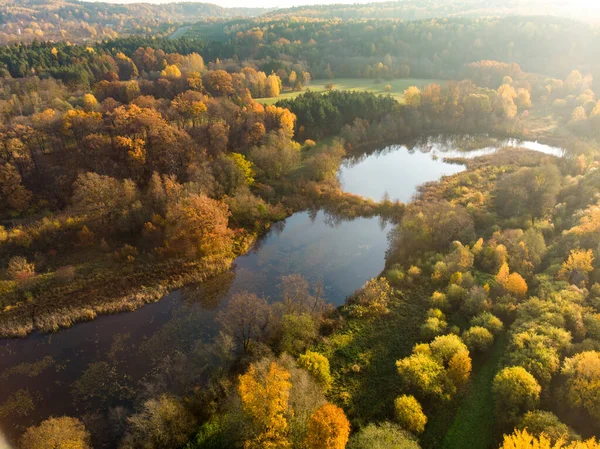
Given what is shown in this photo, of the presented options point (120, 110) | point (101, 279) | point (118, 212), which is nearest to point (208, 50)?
point (120, 110)

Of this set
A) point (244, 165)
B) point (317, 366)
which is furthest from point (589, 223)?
point (244, 165)

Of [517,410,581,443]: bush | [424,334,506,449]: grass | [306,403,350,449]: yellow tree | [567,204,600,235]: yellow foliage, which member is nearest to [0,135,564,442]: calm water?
[424,334,506,449]: grass

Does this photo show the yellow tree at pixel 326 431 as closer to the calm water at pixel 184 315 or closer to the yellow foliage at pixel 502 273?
the calm water at pixel 184 315

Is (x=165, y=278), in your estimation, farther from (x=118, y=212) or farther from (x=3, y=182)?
(x=3, y=182)

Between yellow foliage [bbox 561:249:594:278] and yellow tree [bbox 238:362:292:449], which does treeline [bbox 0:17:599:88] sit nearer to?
yellow foliage [bbox 561:249:594:278]

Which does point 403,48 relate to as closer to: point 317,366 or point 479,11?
point 479,11
